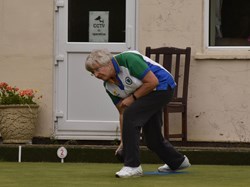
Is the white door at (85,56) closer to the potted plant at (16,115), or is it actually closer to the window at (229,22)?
the potted plant at (16,115)

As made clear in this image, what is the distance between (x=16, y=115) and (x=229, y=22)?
2687 millimetres

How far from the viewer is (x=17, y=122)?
11.9 meters

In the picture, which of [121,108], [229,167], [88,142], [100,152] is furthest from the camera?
[88,142]

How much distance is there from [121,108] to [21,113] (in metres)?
3.27

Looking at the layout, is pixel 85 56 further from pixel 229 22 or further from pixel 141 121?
pixel 141 121

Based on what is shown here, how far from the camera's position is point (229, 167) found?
10.7 metres

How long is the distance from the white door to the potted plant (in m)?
0.38

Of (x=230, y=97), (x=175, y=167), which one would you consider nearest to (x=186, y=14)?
(x=230, y=97)

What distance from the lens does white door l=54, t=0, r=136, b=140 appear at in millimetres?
12242

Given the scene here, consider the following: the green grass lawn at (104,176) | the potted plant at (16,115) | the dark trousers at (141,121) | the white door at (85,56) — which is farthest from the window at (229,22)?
the dark trousers at (141,121)

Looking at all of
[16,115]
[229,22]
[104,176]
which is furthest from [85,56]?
[104,176]

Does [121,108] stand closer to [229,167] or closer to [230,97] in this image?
[229,167]

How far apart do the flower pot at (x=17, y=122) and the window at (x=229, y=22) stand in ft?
7.29

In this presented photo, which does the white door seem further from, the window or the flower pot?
the window
